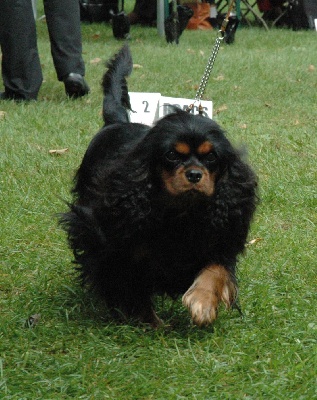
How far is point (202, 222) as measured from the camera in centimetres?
335

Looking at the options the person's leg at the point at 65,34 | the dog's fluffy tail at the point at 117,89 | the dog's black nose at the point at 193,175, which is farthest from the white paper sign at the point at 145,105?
the dog's black nose at the point at 193,175

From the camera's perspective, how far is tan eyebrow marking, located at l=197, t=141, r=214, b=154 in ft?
10.6

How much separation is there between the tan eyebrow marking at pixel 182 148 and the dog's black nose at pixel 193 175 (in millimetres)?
97

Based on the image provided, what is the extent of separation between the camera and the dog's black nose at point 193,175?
314cm

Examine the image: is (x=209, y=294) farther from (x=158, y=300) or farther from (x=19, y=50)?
(x=19, y=50)

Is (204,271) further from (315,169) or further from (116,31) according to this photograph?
(116,31)

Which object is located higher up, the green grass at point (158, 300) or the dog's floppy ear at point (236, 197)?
the dog's floppy ear at point (236, 197)

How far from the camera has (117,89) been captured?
4.54 m

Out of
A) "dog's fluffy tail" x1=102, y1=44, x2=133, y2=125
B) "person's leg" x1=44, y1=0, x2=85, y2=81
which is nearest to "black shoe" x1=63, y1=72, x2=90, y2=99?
"person's leg" x1=44, y1=0, x2=85, y2=81

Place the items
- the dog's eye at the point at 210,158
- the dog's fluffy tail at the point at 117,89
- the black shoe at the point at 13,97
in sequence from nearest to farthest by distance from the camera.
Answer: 1. the dog's eye at the point at 210,158
2. the dog's fluffy tail at the point at 117,89
3. the black shoe at the point at 13,97

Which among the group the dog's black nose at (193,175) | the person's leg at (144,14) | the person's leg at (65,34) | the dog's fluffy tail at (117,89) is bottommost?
the person's leg at (144,14)

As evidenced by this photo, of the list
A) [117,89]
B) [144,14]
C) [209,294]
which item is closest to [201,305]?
[209,294]

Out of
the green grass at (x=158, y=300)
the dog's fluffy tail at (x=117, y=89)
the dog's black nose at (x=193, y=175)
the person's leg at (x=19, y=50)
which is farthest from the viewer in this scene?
the person's leg at (x=19, y=50)

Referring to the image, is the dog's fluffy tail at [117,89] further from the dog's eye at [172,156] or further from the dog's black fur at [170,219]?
the dog's eye at [172,156]
